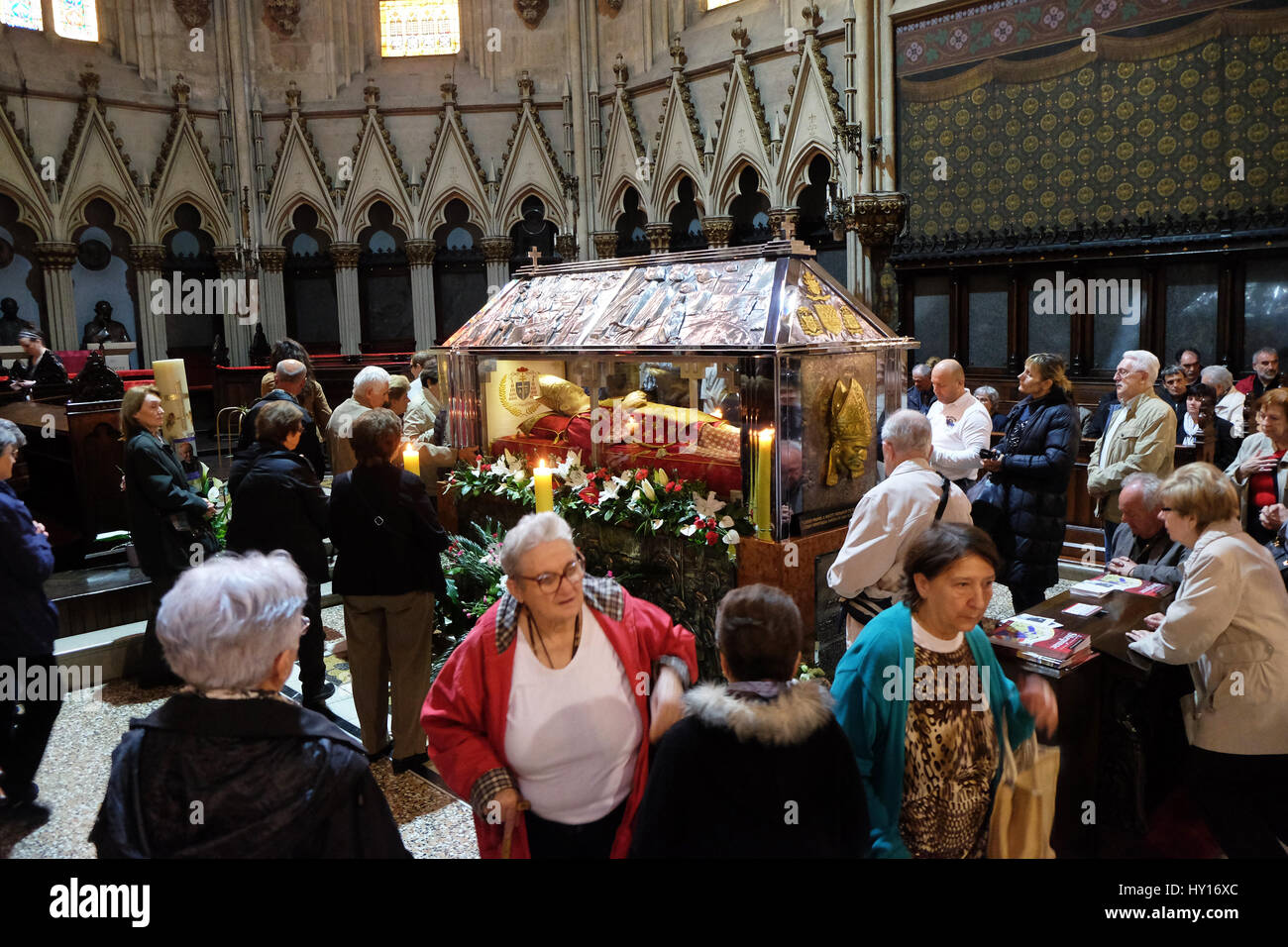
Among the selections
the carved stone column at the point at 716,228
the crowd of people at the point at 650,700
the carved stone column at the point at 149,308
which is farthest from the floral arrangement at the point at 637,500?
the carved stone column at the point at 149,308

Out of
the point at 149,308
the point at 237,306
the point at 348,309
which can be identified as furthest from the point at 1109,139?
the point at 149,308

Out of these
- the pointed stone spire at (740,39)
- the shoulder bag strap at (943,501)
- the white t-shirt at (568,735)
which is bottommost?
the white t-shirt at (568,735)

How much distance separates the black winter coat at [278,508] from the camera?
431 cm

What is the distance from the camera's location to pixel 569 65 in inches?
574

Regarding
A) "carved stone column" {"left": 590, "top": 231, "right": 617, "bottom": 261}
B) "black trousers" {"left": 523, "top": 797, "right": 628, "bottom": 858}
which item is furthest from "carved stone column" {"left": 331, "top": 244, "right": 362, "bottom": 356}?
"black trousers" {"left": 523, "top": 797, "right": 628, "bottom": 858}

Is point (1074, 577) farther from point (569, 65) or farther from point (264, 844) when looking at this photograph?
point (569, 65)

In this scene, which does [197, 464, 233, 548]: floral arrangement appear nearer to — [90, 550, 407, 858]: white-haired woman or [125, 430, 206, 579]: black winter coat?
[125, 430, 206, 579]: black winter coat

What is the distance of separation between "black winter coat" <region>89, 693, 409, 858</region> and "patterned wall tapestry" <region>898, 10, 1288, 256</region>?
9907 millimetres

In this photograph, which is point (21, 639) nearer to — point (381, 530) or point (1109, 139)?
point (381, 530)

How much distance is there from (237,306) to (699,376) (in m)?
11.8

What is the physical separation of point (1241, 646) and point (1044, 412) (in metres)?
2.20

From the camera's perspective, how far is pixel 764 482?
453 cm

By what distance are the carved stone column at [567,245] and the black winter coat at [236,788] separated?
1358 centimetres

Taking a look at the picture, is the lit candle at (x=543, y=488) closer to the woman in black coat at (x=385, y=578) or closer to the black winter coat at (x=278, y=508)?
the woman in black coat at (x=385, y=578)
